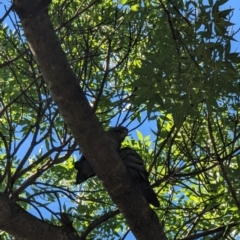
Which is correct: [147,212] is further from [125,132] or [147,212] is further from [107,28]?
[107,28]

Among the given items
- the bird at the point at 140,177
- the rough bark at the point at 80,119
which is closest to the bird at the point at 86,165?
the bird at the point at 140,177

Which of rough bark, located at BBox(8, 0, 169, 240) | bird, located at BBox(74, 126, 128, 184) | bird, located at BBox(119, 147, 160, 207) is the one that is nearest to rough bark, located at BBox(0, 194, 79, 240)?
rough bark, located at BBox(8, 0, 169, 240)

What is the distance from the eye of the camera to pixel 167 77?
281 centimetres

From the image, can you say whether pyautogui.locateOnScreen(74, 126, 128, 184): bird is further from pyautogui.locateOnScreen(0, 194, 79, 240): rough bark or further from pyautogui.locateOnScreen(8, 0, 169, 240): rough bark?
pyautogui.locateOnScreen(0, 194, 79, 240): rough bark

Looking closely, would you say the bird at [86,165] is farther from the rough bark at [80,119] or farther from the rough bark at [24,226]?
the rough bark at [24,226]

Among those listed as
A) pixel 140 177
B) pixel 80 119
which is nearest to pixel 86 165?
pixel 140 177

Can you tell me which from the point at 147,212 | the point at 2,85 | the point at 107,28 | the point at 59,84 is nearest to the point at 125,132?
the point at 147,212

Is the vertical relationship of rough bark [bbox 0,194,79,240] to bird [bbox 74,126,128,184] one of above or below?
below

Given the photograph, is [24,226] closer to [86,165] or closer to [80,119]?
[86,165]

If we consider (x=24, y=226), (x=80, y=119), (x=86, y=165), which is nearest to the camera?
(x=80, y=119)

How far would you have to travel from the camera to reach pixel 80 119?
9.03ft

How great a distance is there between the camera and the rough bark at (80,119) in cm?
261

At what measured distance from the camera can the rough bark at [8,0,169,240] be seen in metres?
2.61

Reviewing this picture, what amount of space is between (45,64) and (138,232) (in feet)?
3.63
